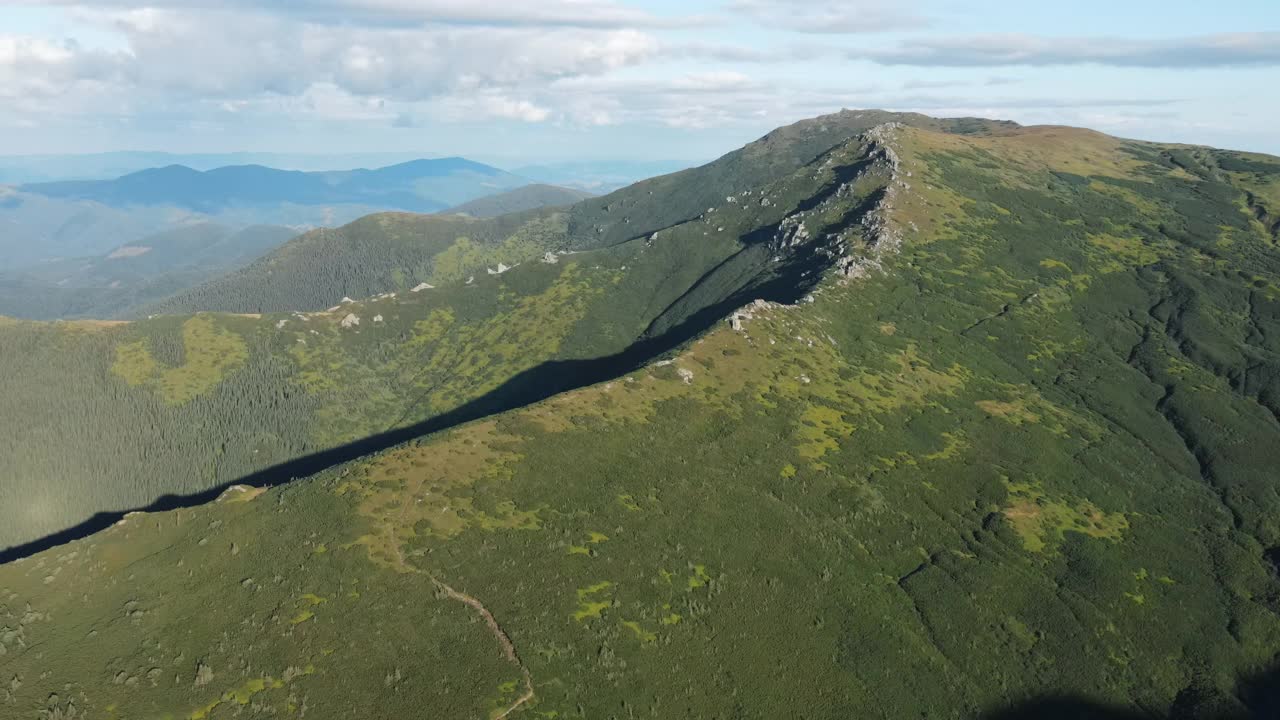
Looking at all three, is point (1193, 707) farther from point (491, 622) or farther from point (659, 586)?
point (491, 622)

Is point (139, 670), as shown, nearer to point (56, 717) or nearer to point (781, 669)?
point (56, 717)

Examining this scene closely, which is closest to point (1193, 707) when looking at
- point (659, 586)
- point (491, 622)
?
point (659, 586)

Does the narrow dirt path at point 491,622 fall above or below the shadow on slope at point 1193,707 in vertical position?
above

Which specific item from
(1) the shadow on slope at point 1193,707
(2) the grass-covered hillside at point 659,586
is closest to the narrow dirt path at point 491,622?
(2) the grass-covered hillside at point 659,586

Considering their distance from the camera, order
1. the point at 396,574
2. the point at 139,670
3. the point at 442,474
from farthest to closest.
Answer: the point at 442,474 → the point at 396,574 → the point at 139,670

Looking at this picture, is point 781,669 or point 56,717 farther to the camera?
point 781,669

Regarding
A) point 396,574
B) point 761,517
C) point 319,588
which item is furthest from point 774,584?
point 319,588

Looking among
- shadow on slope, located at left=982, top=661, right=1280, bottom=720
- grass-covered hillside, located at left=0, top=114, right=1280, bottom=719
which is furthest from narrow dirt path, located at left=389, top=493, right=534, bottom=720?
shadow on slope, located at left=982, top=661, right=1280, bottom=720

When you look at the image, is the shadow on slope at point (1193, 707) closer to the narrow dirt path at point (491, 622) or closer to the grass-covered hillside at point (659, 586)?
the grass-covered hillside at point (659, 586)
